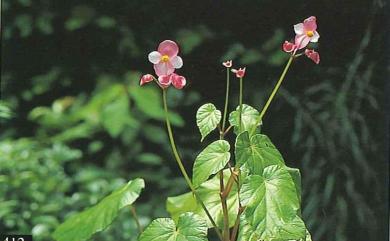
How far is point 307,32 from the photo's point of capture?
89.6 inches

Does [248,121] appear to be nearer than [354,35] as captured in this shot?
Yes

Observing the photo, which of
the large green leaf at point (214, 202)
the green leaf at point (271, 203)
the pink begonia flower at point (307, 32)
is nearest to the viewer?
the green leaf at point (271, 203)

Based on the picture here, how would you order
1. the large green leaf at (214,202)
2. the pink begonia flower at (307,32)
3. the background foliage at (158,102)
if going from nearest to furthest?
the pink begonia flower at (307,32), the large green leaf at (214,202), the background foliage at (158,102)

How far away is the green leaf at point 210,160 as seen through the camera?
7.20 ft

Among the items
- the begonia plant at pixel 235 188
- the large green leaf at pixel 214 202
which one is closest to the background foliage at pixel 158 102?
the large green leaf at pixel 214 202

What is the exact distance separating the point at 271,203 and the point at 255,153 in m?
0.17

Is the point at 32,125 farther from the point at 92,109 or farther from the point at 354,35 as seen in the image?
the point at 354,35

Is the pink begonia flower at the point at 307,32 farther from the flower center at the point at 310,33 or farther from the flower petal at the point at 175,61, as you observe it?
the flower petal at the point at 175,61

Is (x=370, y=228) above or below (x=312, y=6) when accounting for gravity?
below

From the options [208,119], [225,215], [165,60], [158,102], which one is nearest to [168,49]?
[165,60]

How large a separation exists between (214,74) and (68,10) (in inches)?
22.4

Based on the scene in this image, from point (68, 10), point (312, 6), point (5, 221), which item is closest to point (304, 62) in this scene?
point (312, 6)

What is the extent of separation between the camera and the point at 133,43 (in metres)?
2.90

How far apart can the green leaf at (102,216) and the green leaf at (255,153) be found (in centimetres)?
42
